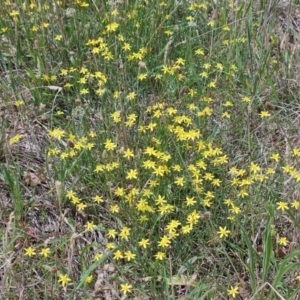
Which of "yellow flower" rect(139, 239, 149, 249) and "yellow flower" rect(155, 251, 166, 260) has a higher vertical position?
"yellow flower" rect(139, 239, 149, 249)

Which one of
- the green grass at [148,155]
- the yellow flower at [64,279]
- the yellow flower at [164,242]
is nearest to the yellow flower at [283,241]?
the green grass at [148,155]

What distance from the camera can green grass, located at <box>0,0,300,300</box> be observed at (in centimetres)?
194

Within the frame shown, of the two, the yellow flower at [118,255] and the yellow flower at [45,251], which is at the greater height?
the yellow flower at [45,251]

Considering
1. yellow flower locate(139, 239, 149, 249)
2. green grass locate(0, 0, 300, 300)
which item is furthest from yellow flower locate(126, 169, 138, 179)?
yellow flower locate(139, 239, 149, 249)

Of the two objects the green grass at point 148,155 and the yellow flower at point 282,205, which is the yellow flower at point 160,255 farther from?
the yellow flower at point 282,205

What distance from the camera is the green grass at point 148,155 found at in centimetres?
194

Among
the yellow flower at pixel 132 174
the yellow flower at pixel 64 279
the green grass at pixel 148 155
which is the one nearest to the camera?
the yellow flower at pixel 64 279

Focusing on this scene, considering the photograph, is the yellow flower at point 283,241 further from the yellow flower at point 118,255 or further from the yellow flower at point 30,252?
the yellow flower at point 30,252

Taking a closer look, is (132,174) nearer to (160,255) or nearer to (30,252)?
(160,255)

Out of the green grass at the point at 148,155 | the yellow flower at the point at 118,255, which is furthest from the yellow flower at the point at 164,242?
the yellow flower at the point at 118,255

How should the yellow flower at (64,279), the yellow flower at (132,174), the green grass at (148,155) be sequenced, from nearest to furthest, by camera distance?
the yellow flower at (64,279)
the green grass at (148,155)
the yellow flower at (132,174)

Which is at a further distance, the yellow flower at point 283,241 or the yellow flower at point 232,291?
the yellow flower at point 283,241

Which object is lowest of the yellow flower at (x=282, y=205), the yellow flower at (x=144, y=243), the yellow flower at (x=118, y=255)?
the yellow flower at (x=118, y=255)

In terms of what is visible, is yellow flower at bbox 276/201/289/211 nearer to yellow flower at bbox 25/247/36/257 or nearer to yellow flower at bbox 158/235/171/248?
yellow flower at bbox 158/235/171/248
